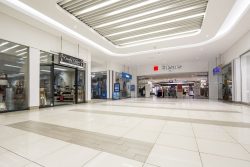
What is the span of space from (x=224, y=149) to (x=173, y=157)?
848 millimetres

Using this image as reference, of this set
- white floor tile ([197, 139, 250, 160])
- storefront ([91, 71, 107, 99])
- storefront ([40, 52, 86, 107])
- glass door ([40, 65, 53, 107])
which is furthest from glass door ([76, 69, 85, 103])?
white floor tile ([197, 139, 250, 160])

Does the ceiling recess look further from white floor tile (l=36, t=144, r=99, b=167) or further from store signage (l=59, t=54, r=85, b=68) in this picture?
white floor tile (l=36, t=144, r=99, b=167)

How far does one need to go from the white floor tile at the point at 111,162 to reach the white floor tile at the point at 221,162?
0.79m

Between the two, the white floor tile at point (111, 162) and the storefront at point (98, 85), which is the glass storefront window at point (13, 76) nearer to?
the white floor tile at point (111, 162)

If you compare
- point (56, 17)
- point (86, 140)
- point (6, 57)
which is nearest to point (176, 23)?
point (56, 17)

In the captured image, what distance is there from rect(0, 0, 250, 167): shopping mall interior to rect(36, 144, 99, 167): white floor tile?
1cm

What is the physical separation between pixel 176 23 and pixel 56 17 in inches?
207

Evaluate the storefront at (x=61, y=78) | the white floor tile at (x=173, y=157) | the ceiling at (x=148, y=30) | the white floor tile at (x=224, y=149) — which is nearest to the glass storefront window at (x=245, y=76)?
the ceiling at (x=148, y=30)

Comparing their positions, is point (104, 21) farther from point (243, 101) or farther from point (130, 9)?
point (243, 101)


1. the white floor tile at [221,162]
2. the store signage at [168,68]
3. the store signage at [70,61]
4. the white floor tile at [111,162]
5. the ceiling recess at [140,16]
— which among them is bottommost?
the white floor tile at [111,162]

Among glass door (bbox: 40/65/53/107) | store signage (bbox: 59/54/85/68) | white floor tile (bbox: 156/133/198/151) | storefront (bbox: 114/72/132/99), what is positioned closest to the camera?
white floor tile (bbox: 156/133/198/151)

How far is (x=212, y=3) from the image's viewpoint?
446 centimetres

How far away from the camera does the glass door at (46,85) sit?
6676 millimetres

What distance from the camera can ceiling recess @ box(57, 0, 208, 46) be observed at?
4766 millimetres
